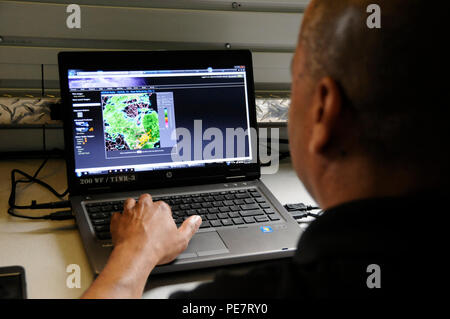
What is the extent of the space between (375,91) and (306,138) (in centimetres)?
16

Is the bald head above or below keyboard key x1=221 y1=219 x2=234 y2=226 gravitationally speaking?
above

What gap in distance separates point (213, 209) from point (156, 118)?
292mm

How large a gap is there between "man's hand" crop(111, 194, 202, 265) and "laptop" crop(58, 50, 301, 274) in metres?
A: 0.05

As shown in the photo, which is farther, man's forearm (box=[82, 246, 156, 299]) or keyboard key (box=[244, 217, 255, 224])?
keyboard key (box=[244, 217, 255, 224])

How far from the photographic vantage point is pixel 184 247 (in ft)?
3.40

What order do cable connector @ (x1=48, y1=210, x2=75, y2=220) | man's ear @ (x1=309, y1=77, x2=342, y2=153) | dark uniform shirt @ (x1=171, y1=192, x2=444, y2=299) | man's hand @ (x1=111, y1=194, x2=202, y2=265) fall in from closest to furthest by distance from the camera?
dark uniform shirt @ (x1=171, y1=192, x2=444, y2=299) < man's ear @ (x1=309, y1=77, x2=342, y2=153) < man's hand @ (x1=111, y1=194, x2=202, y2=265) < cable connector @ (x1=48, y1=210, x2=75, y2=220)

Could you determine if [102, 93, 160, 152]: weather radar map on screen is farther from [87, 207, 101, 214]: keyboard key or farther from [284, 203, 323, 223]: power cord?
[284, 203, 323, 223]: power cord

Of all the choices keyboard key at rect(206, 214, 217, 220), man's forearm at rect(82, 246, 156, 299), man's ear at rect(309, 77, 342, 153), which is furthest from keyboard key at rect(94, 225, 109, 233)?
man's ear at rect(309, 77, 342, 153)

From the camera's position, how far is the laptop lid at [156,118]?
127cm

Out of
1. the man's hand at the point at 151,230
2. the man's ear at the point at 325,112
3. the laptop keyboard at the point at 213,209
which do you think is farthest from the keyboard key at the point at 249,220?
the man's ear at the point at 325,112

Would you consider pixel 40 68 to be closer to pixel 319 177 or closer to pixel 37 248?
pixel 37 248

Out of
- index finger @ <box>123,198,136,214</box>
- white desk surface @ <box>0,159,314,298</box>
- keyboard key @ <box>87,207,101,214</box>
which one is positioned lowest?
white desk surface @ <box>0,159,314,298</box>

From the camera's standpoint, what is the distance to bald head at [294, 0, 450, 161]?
625 mm
